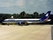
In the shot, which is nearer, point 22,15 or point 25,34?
point 25,34

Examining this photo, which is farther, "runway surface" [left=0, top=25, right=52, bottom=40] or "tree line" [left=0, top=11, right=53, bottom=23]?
"tree line" [left=0, top=11, right=53, bottom=23]

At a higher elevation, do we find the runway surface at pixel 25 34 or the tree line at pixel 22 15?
the tree line at pixel 22 15

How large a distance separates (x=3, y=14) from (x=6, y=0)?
2292 millimetres

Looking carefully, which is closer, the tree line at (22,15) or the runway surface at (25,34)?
the runway surface at (25,34)

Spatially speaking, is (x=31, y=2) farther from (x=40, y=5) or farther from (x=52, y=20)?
(x=52, y=20)

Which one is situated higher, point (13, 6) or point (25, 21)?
point (13, 6)

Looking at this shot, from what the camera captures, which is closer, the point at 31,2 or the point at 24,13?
the point at 24,13

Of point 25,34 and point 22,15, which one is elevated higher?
point 22,15

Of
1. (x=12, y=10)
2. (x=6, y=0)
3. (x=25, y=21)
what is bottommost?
(x=25, y=21)

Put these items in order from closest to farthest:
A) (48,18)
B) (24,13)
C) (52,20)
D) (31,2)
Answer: (24,13) → (31,2) → (52,20) → (48,18)

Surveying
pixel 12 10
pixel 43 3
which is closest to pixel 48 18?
pixel 43 3

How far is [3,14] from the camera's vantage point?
59.6 feet

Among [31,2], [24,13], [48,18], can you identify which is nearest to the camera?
[24,13]

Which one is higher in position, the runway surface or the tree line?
the tree line
